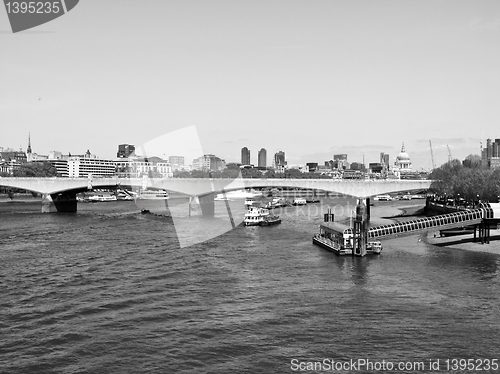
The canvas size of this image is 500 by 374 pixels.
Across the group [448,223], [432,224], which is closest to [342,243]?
[432,224]

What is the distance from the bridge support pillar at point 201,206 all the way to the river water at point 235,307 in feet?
114

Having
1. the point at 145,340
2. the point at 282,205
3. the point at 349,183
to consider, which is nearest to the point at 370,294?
the point at 145,340

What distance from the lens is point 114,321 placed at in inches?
902

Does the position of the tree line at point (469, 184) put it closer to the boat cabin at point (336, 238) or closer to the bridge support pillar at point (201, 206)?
the boat cabin at point (336, 238)

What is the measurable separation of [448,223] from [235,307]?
24.8 m

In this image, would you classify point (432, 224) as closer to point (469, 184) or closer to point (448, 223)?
point (448, 223)

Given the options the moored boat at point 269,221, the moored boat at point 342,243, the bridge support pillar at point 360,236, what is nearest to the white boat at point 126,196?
the moored boat at point 269,221

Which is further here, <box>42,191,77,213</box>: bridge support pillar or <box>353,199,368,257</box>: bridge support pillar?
<box>42,191,77,213</box>: bridge support pillar

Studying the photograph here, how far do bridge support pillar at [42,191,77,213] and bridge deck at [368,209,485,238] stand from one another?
52.3 m

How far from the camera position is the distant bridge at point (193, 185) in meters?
72.1

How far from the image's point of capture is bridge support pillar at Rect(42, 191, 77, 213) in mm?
80750

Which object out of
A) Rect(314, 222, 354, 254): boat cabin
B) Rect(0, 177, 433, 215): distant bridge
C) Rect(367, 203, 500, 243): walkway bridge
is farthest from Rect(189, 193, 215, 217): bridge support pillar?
Rect(367, 203, 500, 243): walkway bridge

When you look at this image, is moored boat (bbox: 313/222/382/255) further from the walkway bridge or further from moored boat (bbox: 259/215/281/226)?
moored boat (bbox: 259/215/281/226)

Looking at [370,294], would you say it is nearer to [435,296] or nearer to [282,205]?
[435,296]
